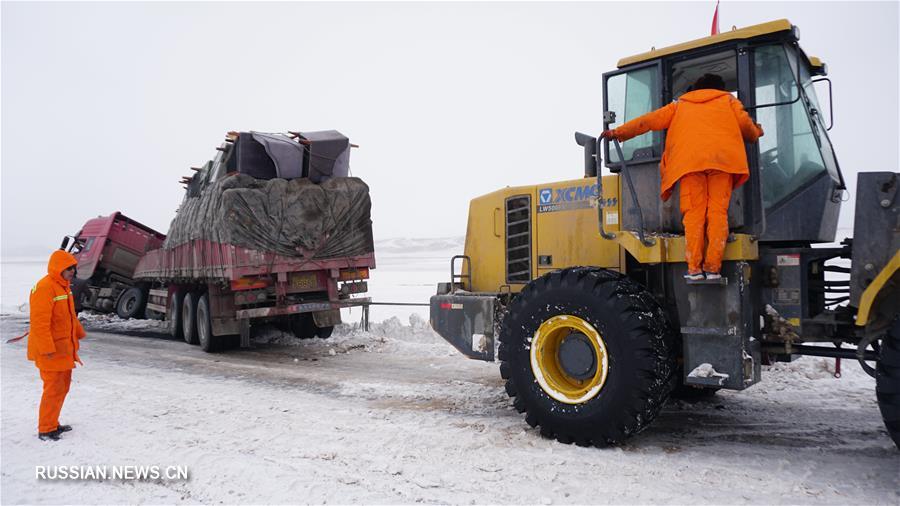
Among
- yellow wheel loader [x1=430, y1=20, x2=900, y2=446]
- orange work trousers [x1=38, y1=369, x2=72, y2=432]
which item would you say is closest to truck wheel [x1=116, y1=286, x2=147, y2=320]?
orange work trousers [x1=38, y1=369, x2=72, y2=432]

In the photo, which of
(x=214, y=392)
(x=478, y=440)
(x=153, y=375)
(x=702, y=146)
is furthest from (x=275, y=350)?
(x=702, y=146)

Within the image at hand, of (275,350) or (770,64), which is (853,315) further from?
(275,350)

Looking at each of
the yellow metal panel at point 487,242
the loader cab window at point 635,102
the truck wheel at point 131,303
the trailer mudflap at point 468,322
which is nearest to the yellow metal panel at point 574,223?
the loader cab window at point 635,102

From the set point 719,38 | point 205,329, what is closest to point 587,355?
point 719,38

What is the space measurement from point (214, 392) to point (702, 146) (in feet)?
19.8

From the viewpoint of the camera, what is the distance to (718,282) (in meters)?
4.23

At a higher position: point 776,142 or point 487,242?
point 776,142

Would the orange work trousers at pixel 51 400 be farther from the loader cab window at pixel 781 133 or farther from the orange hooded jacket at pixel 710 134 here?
the loader cab window at pixel 781 133

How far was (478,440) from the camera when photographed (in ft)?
16.3

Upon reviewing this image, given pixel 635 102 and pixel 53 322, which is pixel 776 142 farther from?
pixel 53 322

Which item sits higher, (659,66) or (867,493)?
(659,66)

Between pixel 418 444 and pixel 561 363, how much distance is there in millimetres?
1352

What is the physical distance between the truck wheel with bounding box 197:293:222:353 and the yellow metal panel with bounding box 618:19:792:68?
8.57 m

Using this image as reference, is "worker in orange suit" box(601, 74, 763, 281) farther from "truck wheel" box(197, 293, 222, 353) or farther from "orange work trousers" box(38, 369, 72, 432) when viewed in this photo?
"truck wheel" box(197, 293, 222, 353)
